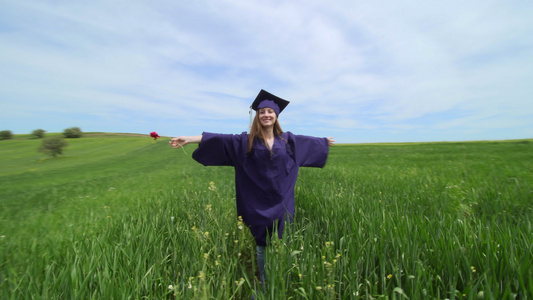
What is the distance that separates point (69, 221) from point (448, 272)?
5703 millimetres

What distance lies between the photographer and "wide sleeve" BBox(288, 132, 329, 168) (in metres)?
3.07

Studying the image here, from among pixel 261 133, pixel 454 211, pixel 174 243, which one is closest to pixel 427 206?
pixel 454 211

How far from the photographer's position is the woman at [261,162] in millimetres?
2768

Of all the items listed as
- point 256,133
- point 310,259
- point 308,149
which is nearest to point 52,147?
point 256,133

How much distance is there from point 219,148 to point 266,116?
63 centimetres

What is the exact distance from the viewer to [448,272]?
1.99m

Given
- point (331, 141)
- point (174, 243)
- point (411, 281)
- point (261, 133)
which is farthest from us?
point (331, 141)

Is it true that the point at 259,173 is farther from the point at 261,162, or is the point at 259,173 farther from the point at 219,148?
the point at 219,148

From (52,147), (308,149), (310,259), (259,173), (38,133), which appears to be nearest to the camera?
(310,259)

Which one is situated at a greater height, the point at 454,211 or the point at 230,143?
the point at 230,143

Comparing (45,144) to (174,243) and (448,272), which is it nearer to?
(174,243)

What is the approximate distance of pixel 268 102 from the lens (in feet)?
9.64

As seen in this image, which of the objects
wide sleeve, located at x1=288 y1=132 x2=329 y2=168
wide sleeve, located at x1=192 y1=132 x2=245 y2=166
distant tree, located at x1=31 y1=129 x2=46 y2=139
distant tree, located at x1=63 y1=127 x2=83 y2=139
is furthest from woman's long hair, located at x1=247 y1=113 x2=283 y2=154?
distant tree, located at x1=31 y1=129 x2=46 y2=139

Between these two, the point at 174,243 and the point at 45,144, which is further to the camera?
the point at 45,144
